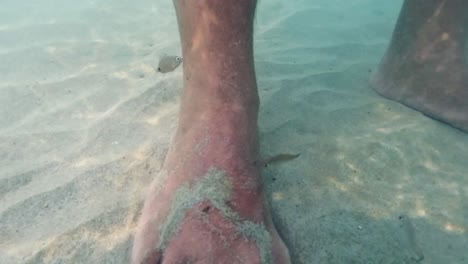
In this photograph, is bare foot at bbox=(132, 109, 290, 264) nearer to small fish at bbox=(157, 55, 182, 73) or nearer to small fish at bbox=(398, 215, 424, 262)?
small fish at bbox=(398, 215, 424, 262)

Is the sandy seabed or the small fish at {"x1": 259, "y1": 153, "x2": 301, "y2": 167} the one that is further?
the small fish at {"x1": 259, "y1": 153, "x2": 301, "y2": 167}

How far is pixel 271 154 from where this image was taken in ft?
8.26

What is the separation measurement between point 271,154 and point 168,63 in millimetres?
1783

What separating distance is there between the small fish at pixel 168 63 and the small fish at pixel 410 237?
8.48 feet

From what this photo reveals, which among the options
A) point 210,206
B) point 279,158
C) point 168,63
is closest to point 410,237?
point 279,158

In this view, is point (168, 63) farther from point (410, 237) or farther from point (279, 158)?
point (410, 237)

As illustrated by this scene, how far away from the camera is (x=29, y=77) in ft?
13.3

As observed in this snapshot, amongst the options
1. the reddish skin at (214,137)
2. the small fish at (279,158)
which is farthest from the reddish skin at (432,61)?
the reddish skin at (214,137)

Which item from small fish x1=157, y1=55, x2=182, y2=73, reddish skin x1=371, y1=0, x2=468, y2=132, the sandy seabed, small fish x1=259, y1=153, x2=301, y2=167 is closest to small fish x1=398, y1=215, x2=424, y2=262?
the sandy seabed

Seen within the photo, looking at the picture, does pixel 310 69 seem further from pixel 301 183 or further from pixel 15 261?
pixel 15 261

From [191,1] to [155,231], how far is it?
46.0 inches

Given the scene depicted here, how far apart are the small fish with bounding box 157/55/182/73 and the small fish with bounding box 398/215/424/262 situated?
2.58 meters

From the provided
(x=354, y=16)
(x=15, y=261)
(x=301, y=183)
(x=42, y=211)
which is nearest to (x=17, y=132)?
(x=42, y=211)

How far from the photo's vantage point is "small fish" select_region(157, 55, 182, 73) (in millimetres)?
3703
